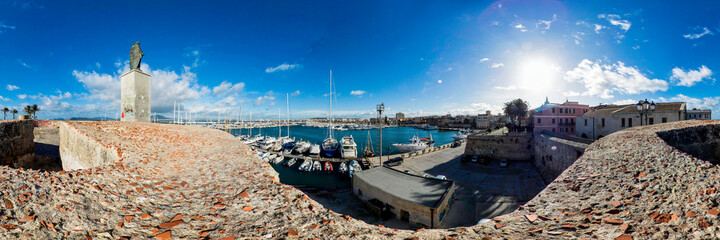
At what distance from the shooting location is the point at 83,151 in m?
7.28

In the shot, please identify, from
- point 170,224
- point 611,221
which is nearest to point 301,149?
point 170,224

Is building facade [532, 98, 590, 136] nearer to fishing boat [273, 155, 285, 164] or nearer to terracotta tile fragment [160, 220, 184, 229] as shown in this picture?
fishing boat [273, 155, 285, 164]

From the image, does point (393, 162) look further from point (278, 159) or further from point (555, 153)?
point (278, 159)

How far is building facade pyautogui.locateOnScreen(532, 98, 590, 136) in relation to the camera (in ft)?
126

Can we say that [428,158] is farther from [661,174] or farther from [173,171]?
[173,171]

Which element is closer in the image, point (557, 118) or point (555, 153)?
point (555, 153)

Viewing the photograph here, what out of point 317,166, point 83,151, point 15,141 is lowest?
point 317,166

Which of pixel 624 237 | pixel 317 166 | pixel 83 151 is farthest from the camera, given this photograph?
pixel 317 166

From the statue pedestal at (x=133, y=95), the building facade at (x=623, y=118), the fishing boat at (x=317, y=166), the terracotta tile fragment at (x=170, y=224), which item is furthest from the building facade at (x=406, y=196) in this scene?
the building facade at (x=623, y=118)

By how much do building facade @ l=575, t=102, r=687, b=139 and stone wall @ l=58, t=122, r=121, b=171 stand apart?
117ft

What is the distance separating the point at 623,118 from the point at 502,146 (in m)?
13.6

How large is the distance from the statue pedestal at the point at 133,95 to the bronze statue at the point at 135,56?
43 centimetres

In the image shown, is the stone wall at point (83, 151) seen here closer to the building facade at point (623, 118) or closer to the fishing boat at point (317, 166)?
the fishing boat at point (317, 166)

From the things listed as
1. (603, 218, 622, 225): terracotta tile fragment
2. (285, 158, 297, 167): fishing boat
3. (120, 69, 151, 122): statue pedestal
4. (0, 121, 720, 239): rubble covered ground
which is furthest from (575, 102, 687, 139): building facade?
(120, 69, 151, 122): statue pedestal
